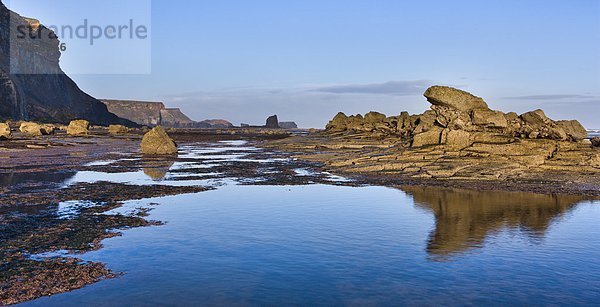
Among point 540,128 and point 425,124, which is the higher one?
point 425,124

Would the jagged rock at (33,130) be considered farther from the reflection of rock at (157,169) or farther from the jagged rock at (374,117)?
the jagged rock at (374,117)

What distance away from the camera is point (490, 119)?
51.7 m

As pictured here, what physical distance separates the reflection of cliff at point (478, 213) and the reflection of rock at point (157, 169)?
68.8 ft

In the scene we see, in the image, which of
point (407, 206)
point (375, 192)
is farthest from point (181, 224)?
point (375, 192)

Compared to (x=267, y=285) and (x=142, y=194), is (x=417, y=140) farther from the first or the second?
(x=267, y=285)

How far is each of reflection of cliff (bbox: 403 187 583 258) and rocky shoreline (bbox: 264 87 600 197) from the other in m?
3.64

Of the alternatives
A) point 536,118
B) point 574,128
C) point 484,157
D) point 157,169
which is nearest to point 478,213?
point 484,157

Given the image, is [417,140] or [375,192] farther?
[417,140]

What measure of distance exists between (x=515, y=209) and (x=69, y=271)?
75.5ft

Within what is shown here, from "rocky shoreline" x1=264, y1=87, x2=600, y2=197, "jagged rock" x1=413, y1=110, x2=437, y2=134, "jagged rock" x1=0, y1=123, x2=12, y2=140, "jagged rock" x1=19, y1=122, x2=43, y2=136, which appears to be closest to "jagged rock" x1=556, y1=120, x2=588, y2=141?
"rocky shoreline" x1=264, y1=87, x2=600, y2=197

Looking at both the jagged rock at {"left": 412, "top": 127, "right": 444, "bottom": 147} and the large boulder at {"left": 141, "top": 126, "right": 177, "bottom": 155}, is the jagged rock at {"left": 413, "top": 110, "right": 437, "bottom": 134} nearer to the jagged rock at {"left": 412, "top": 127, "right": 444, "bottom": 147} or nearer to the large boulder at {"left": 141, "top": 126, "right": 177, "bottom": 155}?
the jagged rock at {"left": 412, "top": 127, "right": 444, "bottom": 147}

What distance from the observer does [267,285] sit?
14500 mm

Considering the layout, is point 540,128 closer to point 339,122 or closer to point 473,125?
point 473,125

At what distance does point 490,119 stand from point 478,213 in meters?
28.2
